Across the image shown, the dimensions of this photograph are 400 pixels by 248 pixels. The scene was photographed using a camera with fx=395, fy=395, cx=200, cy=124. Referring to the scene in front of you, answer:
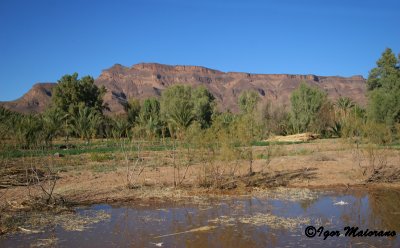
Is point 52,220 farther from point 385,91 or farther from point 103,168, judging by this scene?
point 385,91

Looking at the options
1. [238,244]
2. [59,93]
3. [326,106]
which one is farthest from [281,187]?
[59,93]

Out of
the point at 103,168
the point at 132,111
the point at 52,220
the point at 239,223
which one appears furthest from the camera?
the point at 132,111

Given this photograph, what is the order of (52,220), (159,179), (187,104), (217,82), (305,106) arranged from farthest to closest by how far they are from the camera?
(217,82) → (187,104) → (305,106) → (159,179) → (52,220)

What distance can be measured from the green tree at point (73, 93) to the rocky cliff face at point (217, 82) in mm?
81913

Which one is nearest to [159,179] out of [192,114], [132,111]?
[192,114]

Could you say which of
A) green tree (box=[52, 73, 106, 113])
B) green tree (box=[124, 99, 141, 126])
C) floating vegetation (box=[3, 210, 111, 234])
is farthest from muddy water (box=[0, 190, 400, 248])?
green tree (box=[52, 73, 106, 113])

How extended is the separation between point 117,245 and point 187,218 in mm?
2523

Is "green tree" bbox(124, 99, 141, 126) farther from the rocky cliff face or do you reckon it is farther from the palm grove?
the rocky cliff face

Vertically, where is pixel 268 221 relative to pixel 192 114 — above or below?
below

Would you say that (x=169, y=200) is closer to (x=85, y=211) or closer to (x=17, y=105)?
(x=85, y=211)

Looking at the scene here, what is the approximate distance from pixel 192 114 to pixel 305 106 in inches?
577

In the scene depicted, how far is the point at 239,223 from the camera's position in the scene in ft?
30.4

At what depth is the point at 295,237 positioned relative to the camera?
8055 mm

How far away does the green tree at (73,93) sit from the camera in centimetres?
5431
